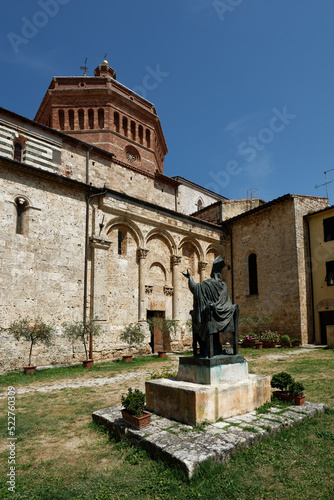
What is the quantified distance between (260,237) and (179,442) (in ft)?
58.0

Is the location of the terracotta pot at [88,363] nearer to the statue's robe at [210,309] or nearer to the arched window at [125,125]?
the statue's robe at [210,309]

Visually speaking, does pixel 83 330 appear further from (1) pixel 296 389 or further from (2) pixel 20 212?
(1) pixel 296 389

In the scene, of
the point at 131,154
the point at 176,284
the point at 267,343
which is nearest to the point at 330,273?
the point at 267,343

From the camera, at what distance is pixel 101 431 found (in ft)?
18.1

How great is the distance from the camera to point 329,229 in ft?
60.0

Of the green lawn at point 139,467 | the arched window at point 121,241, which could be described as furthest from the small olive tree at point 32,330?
the green lawn at point 139,467

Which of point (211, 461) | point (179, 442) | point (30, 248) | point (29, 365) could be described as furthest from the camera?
point (30, 248)

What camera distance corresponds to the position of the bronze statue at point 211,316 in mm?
5746

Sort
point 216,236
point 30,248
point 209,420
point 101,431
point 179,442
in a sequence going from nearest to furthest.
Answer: point 179,442, point 209,420, point 101,431, point 30,248, point 216,236

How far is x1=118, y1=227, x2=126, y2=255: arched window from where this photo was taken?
17312mm

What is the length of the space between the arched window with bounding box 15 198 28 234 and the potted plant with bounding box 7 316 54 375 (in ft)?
12.2

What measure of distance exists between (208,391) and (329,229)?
16.0 meters

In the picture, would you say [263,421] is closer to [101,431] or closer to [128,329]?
[101,431]

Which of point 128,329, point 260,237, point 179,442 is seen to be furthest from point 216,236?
point 179,442
